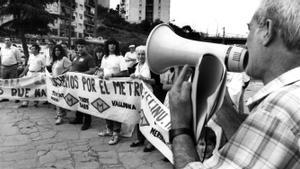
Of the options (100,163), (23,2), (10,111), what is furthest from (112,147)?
(23,2)

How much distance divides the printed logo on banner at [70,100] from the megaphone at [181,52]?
4681 millimetres

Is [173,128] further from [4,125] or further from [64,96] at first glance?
[4,125]

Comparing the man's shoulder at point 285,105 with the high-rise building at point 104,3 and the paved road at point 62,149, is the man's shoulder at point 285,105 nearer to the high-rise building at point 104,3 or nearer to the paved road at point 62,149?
the paved road at point 62,149

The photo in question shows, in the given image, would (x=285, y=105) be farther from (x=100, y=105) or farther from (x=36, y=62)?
(x=36, y=62)

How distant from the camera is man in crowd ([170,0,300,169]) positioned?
Answer: 73cm

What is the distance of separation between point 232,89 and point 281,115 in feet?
9.42

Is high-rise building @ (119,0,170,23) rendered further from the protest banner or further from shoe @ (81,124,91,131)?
shoe @ (81,124,91,131)

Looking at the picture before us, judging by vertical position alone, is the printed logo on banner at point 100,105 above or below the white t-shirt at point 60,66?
below

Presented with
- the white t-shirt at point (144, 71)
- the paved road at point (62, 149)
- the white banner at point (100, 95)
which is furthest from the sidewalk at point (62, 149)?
the white t-shirt at point (144, 71)

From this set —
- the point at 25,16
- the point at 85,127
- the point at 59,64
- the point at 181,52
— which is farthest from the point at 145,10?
the point at 181,52

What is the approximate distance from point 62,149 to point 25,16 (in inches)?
759

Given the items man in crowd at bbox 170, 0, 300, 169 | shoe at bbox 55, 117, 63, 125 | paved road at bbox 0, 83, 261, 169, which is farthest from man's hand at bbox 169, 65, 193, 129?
shoe at bbox 55, 117, 63, 125

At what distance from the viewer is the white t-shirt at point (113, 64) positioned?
199 inches

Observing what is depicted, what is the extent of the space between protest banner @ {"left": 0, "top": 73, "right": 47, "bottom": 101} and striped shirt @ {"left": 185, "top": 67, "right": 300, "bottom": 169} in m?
6.93
